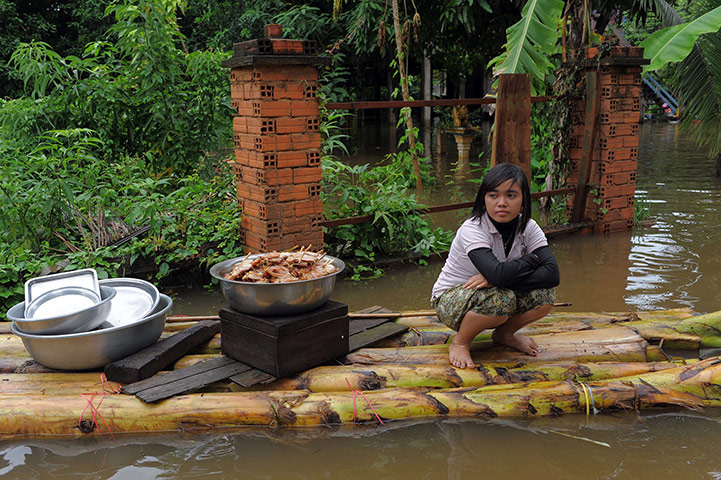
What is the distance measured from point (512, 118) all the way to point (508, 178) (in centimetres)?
351

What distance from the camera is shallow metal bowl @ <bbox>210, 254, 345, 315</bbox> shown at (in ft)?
10.5

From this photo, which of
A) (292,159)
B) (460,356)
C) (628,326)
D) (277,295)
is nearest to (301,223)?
(292,159)

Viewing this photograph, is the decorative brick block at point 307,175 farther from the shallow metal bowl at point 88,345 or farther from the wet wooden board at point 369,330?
the shallow metal bowl at point 88,345

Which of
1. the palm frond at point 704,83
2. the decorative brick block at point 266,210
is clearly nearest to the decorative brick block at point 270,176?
the decorative brick block at point 266,210

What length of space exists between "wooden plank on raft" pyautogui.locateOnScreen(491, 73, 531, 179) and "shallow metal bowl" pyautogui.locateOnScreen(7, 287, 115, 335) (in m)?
4.48

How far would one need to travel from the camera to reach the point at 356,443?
2980 millimetres

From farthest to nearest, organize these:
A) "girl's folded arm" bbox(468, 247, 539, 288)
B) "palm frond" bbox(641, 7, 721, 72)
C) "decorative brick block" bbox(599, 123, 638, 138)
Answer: "decorative brick block" bbox(599, 123, 638, 138)
"palm frond" bbox(641, 7, 721, 72)
"girl's folded arm" bbox(468, 247, 539, 288)

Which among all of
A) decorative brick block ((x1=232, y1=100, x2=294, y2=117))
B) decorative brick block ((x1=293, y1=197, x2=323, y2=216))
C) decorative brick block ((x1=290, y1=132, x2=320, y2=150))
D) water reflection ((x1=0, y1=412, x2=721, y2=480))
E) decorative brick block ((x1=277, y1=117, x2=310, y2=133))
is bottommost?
water reflection ((x1=0, y1=412, x2=721, y2=480))

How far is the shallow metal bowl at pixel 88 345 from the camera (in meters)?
3.22

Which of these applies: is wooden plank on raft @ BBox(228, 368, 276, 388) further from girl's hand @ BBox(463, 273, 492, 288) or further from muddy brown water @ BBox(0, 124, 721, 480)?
girl's hand @ BBox(463, 273, 492, 288)

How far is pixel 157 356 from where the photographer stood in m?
3.35

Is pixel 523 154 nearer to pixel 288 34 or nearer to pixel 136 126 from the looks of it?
pixel 136 126

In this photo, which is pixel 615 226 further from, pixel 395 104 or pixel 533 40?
pixel 395 104

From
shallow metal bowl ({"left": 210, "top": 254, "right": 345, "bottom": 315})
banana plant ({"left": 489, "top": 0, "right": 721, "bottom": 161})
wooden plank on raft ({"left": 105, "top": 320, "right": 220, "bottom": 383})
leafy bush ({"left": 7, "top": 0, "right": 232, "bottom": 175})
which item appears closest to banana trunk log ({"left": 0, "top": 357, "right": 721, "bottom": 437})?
wooden plank on raft ({"left": 105, "top": 320, "right": 220, "bottom": 383})
